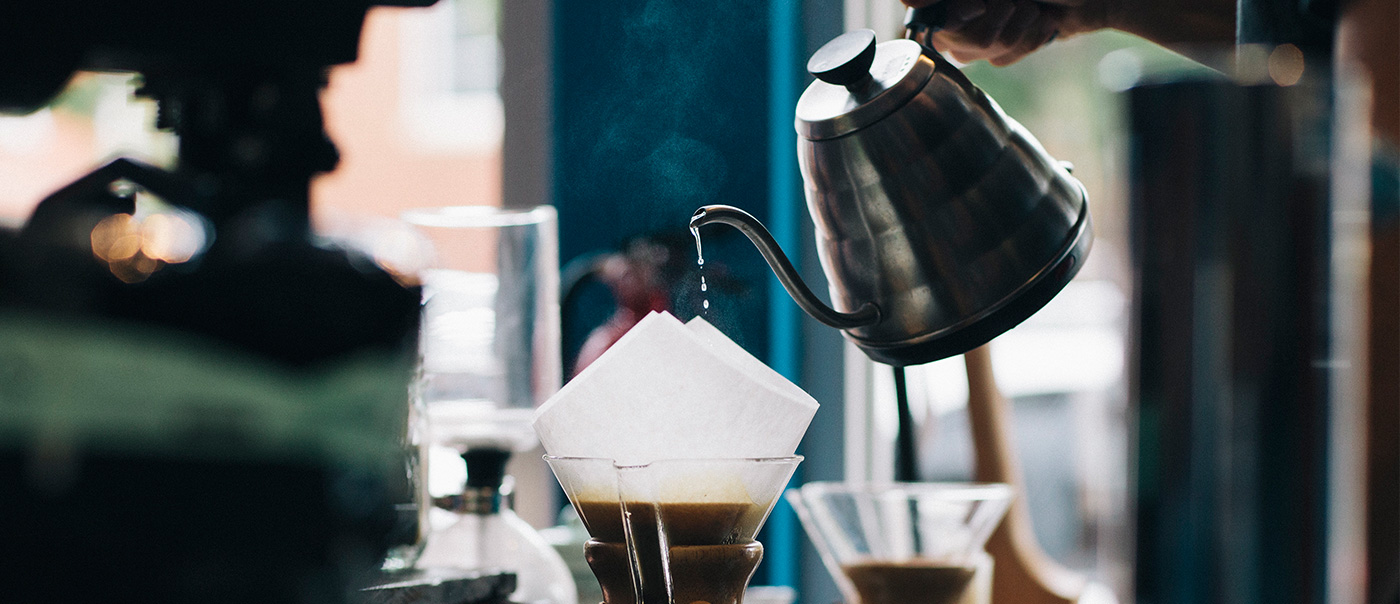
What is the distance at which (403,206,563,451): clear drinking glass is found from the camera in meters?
Result: 0.75

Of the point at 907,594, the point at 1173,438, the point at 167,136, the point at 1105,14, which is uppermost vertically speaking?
the point at 1105,14

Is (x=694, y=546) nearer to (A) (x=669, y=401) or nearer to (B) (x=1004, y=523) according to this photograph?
(A) (x=669, y=401)

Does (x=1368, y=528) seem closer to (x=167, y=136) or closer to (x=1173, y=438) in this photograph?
(x=1173, y=438)

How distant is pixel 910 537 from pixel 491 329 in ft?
1.01

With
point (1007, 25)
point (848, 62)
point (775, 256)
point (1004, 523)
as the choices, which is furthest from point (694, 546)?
point (1004, 523)

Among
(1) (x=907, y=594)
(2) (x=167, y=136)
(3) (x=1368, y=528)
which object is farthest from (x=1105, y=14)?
(2) (x=167, y=136)

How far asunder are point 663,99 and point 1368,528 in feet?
3.98

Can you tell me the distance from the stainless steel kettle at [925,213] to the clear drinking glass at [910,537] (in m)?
0.19

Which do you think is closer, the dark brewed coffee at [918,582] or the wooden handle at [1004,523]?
the dark brewed coffee at [918,582]

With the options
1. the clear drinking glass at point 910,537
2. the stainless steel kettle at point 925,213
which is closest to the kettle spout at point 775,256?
the stainless steel kettle at point 925,213

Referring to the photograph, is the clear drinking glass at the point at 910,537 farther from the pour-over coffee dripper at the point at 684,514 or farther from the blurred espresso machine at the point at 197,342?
the blurred espresso machine at the point at 197,342

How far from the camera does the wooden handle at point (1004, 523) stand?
43.3 inches

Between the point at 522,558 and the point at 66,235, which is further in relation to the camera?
the point at 522,558

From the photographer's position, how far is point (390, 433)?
1.44ft
